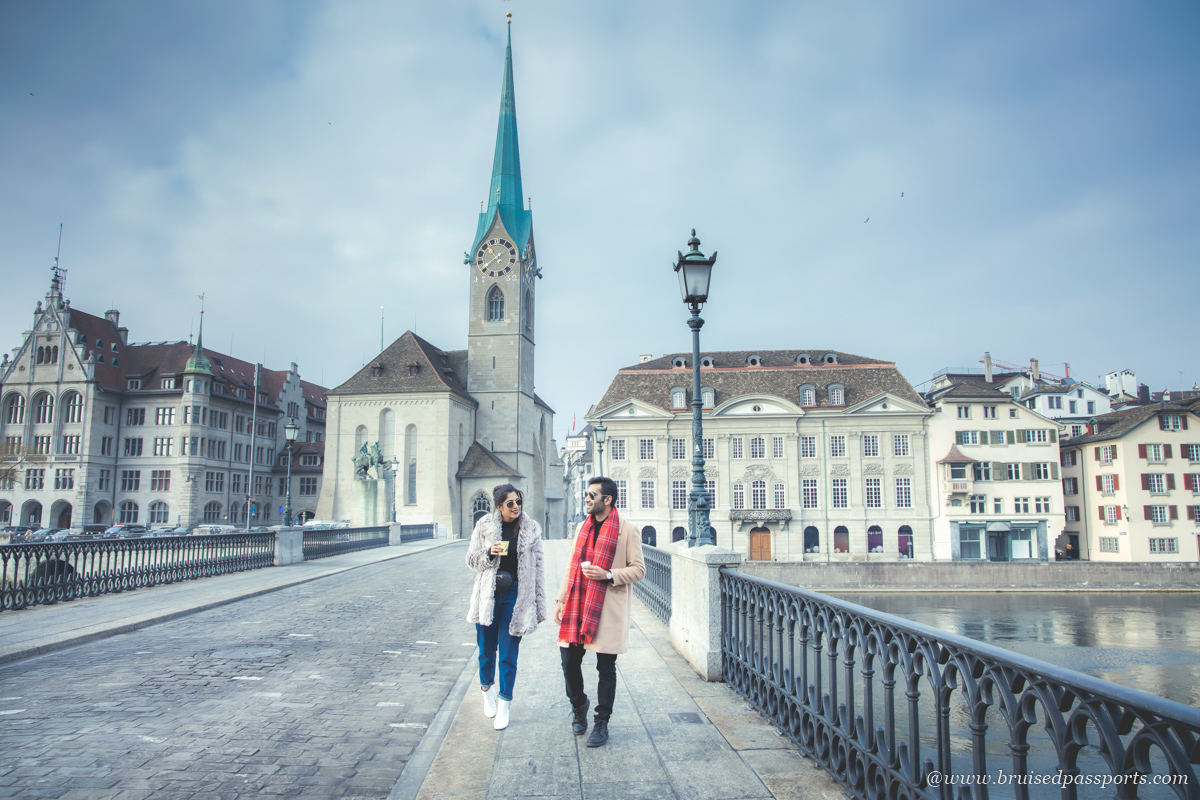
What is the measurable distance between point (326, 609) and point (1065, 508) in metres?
57.6

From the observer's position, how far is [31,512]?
5478 centimetres

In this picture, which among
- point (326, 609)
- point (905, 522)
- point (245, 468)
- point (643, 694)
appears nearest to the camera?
point (643, 694)

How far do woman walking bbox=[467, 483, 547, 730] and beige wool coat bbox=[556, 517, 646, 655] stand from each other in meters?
0.35

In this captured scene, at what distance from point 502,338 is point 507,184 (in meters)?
14.0

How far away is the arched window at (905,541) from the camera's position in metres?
49.2

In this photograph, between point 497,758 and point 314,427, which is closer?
point 497,758

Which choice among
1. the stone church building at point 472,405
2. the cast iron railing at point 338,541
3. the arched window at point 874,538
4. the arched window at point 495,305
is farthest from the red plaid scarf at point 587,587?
the arched window at point 495,305

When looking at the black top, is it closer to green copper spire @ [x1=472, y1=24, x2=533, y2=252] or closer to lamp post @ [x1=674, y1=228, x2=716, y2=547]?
lamp post @ [x1=674, y1=228, x2=716, y2=547]

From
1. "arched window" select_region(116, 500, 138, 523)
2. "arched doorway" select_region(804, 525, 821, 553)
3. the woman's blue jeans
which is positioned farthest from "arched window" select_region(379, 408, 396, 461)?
the woman's blue jeans

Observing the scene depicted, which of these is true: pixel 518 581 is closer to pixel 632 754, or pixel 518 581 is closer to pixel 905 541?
pixel 632 754

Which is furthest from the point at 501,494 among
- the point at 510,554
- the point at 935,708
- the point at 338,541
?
the point at 338,541

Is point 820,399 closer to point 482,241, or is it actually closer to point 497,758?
point 482,241

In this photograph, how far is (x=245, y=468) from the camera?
63219mm

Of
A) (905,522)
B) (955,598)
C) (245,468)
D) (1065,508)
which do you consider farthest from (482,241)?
(1065,508)
